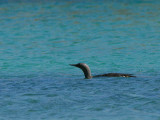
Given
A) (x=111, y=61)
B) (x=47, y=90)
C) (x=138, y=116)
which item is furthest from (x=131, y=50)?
(x=138, y=116)

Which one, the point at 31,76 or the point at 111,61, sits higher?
the point at 111,61

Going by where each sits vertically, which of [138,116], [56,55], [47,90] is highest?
[56,55]

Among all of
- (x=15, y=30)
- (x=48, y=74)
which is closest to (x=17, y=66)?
(x=48, y=74)

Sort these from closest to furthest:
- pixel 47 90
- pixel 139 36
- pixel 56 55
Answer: pixel 47 90 < pixel 56 55 < pixel 139 36

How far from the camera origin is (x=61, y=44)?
95.6 ft

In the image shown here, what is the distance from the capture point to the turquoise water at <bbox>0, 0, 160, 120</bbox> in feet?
45.8

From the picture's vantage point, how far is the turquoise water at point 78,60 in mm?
13945

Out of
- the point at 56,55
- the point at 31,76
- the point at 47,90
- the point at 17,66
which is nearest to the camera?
the point at 47,90

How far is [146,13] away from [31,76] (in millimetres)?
24017

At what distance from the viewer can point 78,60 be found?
24219mm

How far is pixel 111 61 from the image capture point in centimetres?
2314

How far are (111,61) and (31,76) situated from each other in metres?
4.87

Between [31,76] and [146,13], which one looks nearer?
[31,76]

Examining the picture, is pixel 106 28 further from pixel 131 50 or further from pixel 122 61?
pixel 122 61
